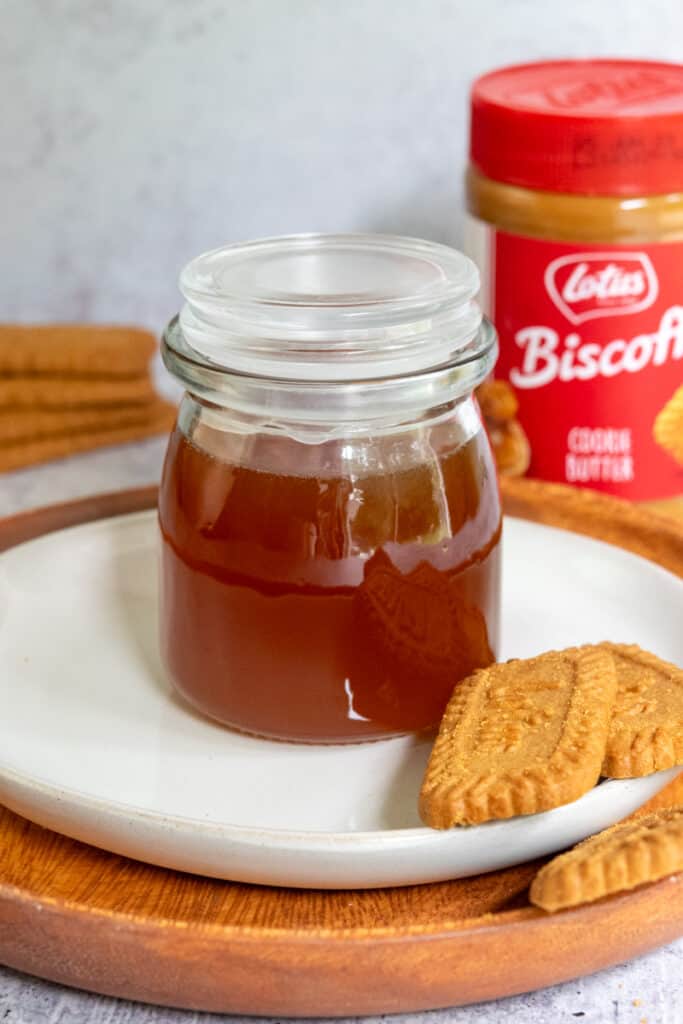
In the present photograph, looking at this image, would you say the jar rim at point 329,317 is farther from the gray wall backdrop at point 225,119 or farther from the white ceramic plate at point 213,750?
the gray wall backdrop at point 225,119

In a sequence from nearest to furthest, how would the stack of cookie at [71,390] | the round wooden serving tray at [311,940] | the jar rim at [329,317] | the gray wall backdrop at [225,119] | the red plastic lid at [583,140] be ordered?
the round wooden serving tray at [311,940]
the jar rim at [329,317]
the red plastic lid at [583,140]
the stack of cookie at [71,390]
the gray wall backdrop at [225,119]

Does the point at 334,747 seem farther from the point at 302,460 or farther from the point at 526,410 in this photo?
the point at 526,410

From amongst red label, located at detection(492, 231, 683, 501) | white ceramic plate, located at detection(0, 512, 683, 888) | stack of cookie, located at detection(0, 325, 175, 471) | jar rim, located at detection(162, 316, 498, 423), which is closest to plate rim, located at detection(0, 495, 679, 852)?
white ceramic plate, located at detection(0, 512, 683, 888)

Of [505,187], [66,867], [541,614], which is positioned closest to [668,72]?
[505,187]

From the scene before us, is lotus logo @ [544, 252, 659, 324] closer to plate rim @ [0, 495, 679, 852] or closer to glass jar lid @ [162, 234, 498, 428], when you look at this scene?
glass jar lid @ [162, 234, 498, 428]

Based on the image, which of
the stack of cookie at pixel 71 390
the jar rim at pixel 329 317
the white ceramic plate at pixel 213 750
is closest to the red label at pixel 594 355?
the white ceramic plate at pixel 213 750

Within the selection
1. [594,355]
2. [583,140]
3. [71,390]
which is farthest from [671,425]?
[71,390]
